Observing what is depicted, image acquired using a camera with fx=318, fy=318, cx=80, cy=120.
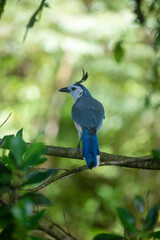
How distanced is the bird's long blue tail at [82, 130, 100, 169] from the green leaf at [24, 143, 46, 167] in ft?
2.90

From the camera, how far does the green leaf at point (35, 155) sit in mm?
1033

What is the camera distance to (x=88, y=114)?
2840 mm

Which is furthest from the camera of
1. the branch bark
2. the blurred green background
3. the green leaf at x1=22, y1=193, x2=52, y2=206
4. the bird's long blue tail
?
the blurred green background

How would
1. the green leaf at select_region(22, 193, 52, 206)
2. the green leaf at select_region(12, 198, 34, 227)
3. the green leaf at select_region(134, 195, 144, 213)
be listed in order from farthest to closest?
the green leaf at select_region(134, 195, 144, 213) < the green leaf at select_region(22, 193, 52, 206) < the green leaf at select_region(12, 198, 34, 227)

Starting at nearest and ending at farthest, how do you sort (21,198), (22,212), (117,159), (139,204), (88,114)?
(22,212)
(21,198)
(139,204)
(117,159)
(88,114)

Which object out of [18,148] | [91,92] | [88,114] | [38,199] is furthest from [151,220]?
[91,92]

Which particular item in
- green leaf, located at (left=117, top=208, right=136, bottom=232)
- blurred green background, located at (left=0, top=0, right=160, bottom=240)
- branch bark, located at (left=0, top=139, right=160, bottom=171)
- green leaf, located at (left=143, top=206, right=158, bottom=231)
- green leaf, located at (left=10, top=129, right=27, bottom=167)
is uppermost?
green leaf, located at (left=10, top=129, right=27, bottom=167)

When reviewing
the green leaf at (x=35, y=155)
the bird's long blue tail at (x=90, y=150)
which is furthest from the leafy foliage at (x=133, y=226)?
the bird's long blue tail at (x=90, y=150)

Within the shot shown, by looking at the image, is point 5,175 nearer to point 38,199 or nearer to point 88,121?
point 38,199

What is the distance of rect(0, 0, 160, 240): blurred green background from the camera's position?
740 centimetres

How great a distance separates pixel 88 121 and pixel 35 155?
5.38 ft

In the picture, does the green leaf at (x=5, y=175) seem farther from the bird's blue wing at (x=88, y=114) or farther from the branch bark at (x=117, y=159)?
the bird's blue wing at (x=88, y=114)

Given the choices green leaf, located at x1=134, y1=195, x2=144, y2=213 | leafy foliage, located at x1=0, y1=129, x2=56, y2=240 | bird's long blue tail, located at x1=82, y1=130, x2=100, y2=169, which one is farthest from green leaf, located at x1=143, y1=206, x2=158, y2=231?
bird's long blue tail, located at x1=82, y1=130, x2=100, y2=169

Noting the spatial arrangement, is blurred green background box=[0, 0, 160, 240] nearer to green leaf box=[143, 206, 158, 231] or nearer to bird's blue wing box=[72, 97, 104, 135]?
bird's blue wing box=[72, 97, 104, 135]
